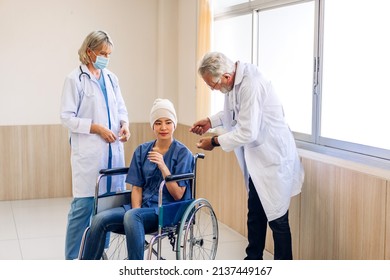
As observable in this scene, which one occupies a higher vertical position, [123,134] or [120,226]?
[123,134]

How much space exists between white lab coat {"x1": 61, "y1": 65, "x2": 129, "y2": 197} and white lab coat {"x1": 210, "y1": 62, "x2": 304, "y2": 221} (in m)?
0.71

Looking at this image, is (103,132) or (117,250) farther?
(117,250)

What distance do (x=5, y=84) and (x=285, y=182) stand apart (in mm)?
2906

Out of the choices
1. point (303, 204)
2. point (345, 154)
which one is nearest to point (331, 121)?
point (345, 154)

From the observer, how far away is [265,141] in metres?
3.05

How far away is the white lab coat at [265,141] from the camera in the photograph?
9.77ft

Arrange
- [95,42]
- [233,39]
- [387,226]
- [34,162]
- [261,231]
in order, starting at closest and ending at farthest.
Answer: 1. [387,226]
2. [95,42]
3. [261,231]
4. [233,39]
5. [34,162]

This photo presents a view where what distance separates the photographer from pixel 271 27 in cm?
400

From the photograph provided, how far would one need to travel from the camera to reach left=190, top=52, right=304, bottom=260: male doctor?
9.72ft

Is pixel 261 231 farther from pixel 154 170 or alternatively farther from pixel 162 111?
pixel 162 111

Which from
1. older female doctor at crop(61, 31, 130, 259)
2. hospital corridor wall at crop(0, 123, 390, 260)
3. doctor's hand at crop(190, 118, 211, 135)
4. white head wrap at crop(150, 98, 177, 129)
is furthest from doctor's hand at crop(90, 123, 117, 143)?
hospital corridor wall at crop(0, 123, 390, 260)

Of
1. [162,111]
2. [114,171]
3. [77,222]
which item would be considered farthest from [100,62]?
[77,222]

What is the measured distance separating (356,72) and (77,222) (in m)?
1.76

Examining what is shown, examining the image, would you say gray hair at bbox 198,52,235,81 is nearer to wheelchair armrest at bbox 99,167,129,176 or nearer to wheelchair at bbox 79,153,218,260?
wheelchair at bbox 79,153,218,260
